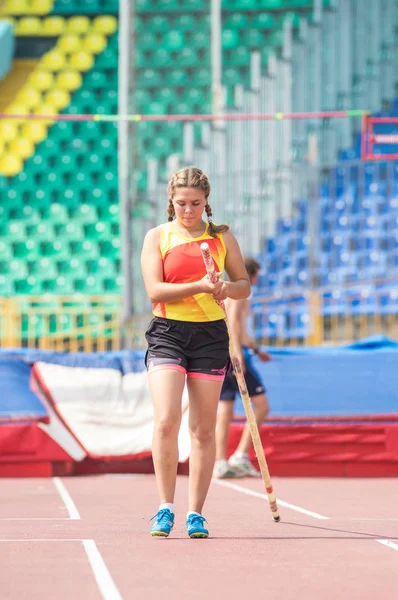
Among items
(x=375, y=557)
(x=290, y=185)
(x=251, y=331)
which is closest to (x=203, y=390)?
(x=375, y=557)

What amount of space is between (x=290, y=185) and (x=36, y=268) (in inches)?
282

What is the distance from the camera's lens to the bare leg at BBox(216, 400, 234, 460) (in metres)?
9.44

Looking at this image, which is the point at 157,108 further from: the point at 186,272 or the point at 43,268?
the point at 186,272

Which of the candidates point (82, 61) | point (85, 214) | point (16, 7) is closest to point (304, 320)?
point (85, 214)

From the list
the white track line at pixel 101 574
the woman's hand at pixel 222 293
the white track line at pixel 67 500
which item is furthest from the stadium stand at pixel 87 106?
the white track line at pixel 101 574

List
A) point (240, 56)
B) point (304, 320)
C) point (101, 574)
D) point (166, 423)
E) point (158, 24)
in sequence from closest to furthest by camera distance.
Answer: point (101, 574), point (166, 423), point (304, 320), point (240, 56), point (158, 24)

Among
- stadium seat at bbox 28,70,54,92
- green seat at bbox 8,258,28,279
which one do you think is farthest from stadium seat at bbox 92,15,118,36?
green seat at bbox 8,258,28,279

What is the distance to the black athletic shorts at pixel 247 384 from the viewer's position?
30.9 ft

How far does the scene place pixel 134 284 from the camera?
56.3 feet

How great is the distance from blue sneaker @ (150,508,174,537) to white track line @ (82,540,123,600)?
0.31 m

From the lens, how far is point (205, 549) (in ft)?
16.3

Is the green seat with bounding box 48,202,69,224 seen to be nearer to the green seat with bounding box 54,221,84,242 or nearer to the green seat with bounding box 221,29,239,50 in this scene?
the green seat with bounding box 54,221,84,242

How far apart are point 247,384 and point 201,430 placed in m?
3.89

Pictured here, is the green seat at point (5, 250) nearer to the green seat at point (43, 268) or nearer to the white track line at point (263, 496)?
the green seat at point (43, 268)
